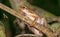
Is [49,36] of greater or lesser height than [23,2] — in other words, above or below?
below

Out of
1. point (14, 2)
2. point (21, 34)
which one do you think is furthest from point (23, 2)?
point (21, 34)

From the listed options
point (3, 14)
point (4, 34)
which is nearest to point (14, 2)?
point (3, 14)

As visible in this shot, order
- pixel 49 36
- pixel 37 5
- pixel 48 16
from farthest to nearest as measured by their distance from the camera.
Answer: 1. pixel 37 5
2. pixel 48 16
3. pixel 49 36

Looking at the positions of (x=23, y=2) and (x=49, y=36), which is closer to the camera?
(x=49, y=36)

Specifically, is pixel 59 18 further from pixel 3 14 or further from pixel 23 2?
pixel 3 14

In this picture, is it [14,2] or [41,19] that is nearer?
[41,19]

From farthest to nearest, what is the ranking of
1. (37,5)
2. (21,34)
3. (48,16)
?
(37,5) → (48,16) → (21,34)

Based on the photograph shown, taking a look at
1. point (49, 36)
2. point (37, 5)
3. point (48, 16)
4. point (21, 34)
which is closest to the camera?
point (49, 36)

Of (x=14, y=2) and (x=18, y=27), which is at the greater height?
(x=14, y=2)

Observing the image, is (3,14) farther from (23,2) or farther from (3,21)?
(23,2)
